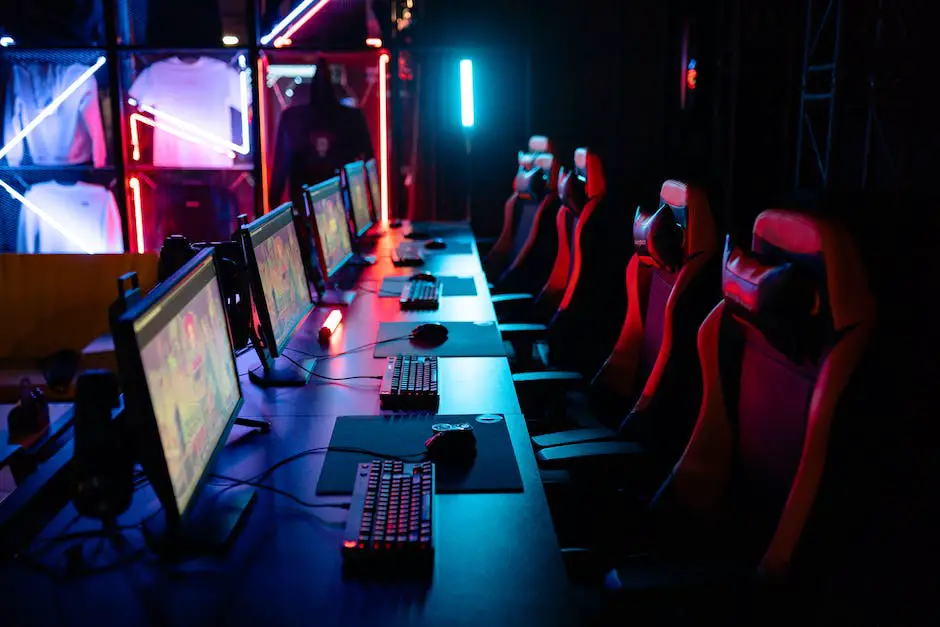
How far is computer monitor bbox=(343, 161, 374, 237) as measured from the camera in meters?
4.55

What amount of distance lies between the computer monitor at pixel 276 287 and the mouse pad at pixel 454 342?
302mm

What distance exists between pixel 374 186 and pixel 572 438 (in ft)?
12.6

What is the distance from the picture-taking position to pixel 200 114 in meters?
5.85

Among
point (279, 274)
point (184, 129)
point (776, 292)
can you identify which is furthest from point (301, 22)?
point (776, 292)

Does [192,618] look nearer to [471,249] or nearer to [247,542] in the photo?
[247,542]

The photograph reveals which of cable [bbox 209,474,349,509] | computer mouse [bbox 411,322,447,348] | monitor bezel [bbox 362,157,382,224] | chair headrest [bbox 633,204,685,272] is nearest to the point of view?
cable [bbox 209,474,349,509]

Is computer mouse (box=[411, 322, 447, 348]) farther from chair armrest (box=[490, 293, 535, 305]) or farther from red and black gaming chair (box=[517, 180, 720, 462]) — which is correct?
chair armrest (box=[490, 293, 535, 305])

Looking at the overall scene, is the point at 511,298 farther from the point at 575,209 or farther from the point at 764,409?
the point at 764,409

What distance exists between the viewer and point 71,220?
19.4 feet

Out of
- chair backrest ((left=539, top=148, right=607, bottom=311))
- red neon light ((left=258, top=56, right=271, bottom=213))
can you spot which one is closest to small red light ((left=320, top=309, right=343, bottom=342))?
chair backrest ((left=539, top=148, right=607, bottom=311))

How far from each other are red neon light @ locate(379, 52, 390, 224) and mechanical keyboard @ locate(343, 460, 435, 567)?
189 inches

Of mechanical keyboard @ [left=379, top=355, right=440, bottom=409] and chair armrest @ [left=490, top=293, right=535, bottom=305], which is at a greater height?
mechanical keyboard @ [left=379, top=355, right=440, bottom=409]

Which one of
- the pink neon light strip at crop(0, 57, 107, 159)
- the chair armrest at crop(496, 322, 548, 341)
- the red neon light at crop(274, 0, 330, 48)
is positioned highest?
the red neon light at crop(274, 0, 330, 48)

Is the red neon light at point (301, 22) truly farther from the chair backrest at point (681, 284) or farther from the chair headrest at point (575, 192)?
the chair backrest at point (681, 284)
